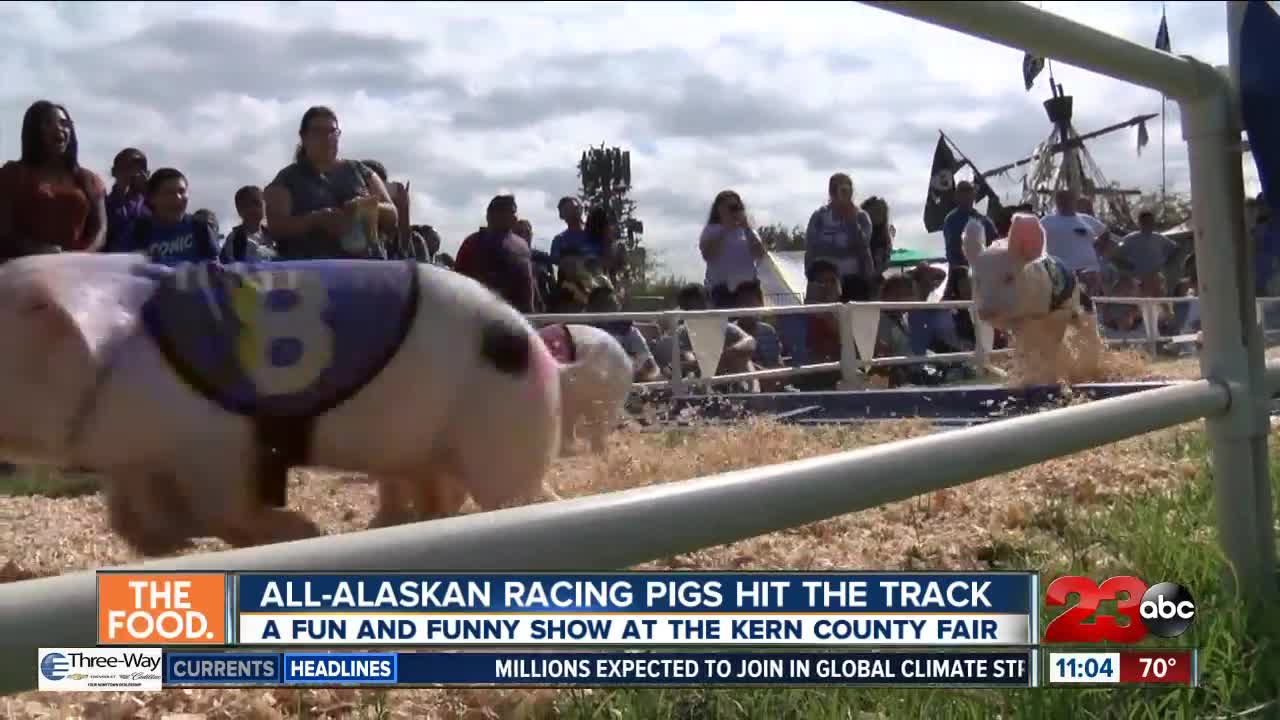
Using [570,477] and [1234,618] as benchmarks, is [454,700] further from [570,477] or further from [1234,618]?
[1234,618]

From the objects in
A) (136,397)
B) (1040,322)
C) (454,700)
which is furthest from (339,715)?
(1040,322)

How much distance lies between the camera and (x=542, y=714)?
1.24 m

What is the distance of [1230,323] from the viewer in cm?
148

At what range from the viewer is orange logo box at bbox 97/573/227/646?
0.57 meters

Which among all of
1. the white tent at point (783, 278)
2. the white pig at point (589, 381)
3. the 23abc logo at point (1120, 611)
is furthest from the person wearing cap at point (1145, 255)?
the 23abc logo at point (1120, 611)

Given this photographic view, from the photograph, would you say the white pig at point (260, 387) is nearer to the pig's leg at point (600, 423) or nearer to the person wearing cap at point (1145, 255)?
the pig's leg at point (600, 423)

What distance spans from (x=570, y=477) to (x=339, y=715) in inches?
23.7

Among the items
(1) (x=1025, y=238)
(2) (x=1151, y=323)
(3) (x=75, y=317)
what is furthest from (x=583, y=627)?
(2) (x=1151, y=323)

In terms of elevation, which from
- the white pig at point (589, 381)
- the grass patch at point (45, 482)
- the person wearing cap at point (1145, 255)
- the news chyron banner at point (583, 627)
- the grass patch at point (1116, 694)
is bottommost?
the grass patch at point (1116, 694)

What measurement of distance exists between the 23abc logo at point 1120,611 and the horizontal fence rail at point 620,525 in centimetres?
22

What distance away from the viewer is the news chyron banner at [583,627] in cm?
71

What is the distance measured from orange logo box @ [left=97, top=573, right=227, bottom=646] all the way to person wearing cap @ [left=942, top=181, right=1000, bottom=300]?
279 cm

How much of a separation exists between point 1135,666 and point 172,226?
58.5 inches

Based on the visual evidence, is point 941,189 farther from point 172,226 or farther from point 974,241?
point 172,226
